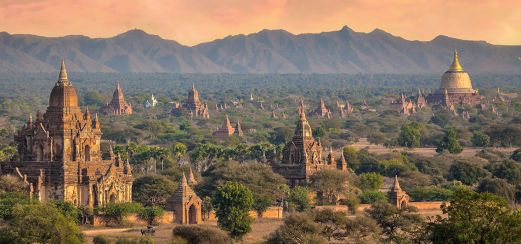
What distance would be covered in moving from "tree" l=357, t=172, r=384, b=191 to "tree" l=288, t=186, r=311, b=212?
7571mm

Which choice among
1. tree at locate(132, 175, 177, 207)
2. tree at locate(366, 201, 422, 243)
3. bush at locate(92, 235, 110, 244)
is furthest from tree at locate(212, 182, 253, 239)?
bush at locate(92, 235, 110, 244)

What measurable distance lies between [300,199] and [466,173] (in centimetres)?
1785

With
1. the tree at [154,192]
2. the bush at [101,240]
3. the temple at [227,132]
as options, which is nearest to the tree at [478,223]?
the bush at [101,240]

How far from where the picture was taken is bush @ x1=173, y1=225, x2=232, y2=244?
5629 centimetres

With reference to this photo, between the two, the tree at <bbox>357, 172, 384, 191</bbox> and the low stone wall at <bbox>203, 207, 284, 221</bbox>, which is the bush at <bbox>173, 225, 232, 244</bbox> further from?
the tree at <bbox>357, 172, 384, 191</bbox>

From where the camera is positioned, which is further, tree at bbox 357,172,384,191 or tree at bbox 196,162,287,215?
tree at bbox 357,172,384,191

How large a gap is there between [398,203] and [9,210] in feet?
71.0

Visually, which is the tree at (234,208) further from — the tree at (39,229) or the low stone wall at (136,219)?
the tree at (39,229)

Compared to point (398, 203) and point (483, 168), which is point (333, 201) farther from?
point (483, 168)

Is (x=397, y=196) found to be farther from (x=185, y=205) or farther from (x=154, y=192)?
(x=185, y=205)

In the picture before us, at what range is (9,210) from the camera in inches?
2365

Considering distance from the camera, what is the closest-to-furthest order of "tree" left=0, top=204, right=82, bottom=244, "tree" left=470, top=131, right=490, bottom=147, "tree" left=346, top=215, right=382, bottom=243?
"tree" left=0, top=204, right=82, bottom=244 → "tree" left=346, top=215, right=382, bottom=243 → "tree" left=470, top=131, right=490, bottom=147

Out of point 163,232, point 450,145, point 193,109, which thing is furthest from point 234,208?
point 193,109

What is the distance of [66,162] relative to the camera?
67.9 metres
